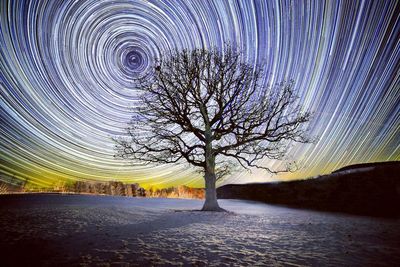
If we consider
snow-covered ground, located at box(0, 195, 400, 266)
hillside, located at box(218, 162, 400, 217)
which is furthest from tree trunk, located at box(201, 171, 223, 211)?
hillside, located at box(218, 162, 400, 217)

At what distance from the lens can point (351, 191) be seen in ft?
36.0

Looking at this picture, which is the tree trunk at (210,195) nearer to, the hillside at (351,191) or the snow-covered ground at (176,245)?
the snow-covered ground at (176,245)

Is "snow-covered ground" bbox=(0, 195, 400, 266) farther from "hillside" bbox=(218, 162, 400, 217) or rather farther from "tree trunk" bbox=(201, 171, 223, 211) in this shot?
"tree trunk" bbox=(201, 171, 223, 211)

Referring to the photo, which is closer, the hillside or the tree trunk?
the hillside

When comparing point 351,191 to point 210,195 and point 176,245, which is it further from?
point 176,245

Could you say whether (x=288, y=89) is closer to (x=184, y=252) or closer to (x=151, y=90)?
(x=151, y=90)

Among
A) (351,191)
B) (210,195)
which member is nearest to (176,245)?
(210,195)

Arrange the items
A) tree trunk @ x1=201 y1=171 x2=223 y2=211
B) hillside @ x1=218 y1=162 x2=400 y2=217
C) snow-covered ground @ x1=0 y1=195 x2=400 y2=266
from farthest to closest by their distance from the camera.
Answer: tree trunk @ x1=201 y1=171 x2=223 y2=211, hillside @ x1=218 y1=162 x2=400 y2=217, snow-covered ground @ x1=0 y1=195 x2=400 y2=266

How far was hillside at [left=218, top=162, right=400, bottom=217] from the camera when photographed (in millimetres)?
9391

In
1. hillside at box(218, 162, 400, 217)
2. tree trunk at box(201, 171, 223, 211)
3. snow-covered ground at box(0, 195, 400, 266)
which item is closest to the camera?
snow-covered ground at box(0, 195, 400, 266)

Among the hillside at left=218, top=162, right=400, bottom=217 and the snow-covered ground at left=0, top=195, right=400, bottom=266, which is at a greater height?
the hillside at left=218, top=162, right=400, bottom=217

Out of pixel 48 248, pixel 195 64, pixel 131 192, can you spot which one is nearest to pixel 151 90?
pixel 195 64

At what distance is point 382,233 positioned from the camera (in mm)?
5793

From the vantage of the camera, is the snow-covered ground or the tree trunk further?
the tree trunk
